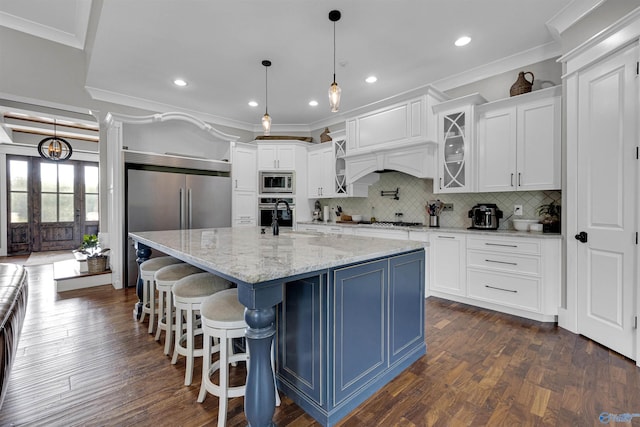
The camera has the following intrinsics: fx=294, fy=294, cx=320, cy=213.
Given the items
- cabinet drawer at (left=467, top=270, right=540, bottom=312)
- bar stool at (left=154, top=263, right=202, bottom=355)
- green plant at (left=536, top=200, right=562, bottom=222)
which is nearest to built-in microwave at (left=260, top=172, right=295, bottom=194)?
bar stool at (left=154, top=263, right=202, bottom=355)

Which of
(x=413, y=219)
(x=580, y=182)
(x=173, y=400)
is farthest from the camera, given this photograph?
(x=413, y=219)

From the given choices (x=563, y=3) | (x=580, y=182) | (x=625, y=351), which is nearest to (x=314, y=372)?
(x=625, y=351)

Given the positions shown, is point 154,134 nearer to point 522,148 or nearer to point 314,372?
point 314,372

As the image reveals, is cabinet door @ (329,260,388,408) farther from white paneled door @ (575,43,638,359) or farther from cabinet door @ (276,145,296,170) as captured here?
cabinet door @ (276,145,296,170)

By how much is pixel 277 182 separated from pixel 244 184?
0.61 meters

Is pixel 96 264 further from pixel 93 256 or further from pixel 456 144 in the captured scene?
pixel 456 144

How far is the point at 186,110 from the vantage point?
5051mm

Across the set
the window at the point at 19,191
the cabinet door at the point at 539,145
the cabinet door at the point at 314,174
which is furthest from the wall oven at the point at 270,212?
the window at the point at 19,191

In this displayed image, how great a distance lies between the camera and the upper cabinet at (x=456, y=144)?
3471mm

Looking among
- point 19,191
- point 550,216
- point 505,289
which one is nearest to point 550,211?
point 550,216

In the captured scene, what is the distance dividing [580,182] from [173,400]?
3533 millimetres

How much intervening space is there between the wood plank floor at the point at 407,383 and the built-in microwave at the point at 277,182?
3272 millimetres

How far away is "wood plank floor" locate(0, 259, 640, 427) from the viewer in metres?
1.58

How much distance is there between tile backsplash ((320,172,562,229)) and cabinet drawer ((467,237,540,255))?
530mm
